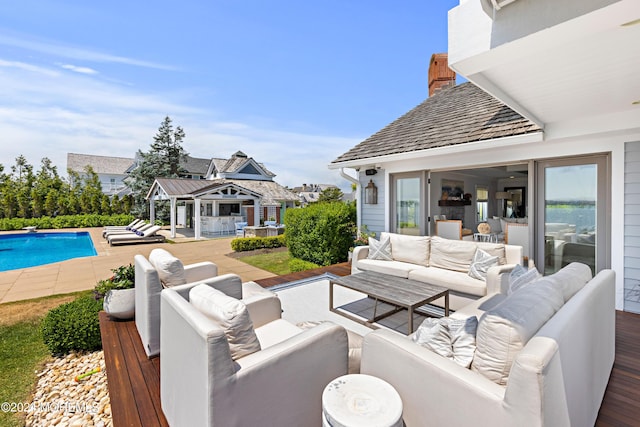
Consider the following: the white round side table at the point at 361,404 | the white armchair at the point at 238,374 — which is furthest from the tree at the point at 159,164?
the white round side table at the point at 361,404

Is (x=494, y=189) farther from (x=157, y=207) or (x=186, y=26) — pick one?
(x=157, y=207)

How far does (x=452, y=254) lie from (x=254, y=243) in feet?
29.7

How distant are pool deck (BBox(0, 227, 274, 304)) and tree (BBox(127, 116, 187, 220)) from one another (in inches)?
537

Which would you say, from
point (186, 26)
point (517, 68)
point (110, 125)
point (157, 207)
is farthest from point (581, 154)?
point (157, 207)

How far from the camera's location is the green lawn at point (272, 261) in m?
8.70

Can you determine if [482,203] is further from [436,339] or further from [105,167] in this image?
[105,167]

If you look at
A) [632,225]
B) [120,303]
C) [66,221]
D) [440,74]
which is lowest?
[120,303]

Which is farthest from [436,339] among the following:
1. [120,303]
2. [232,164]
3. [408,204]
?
[232,164]

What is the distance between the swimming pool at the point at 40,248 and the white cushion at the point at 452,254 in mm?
13168

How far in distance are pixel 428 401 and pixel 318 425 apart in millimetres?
812

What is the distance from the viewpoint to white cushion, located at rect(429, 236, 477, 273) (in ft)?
16.2

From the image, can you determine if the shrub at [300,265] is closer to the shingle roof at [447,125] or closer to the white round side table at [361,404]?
the shingle roof at [447,125]

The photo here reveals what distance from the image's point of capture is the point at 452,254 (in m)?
5.10

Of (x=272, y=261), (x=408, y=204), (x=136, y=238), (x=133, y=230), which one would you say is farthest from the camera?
(x=133, y=230)
